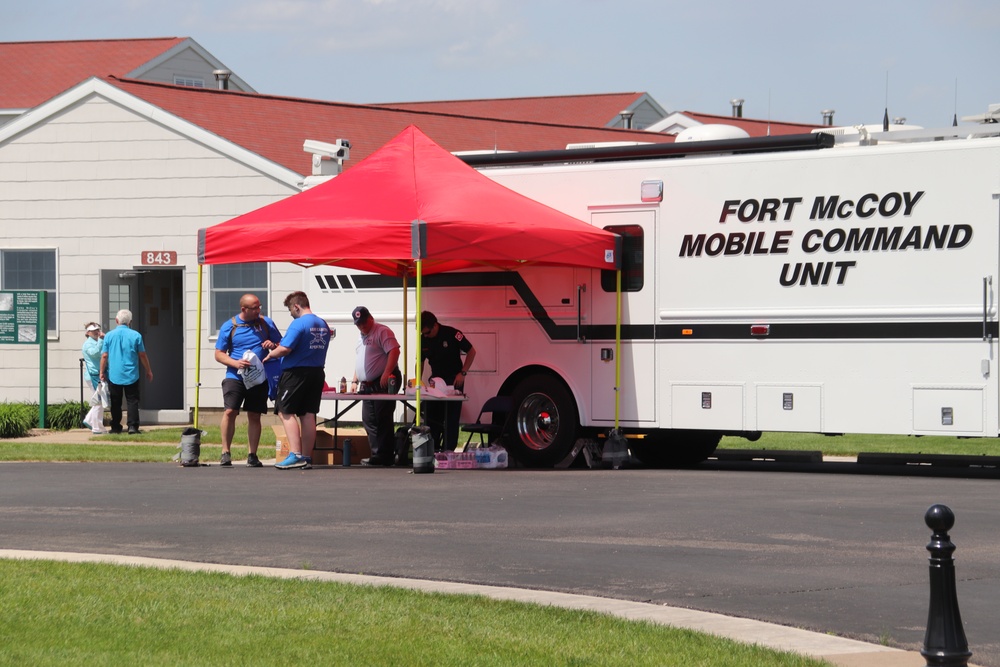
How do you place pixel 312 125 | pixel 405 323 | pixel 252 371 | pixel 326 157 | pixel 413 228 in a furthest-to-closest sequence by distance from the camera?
pixel 312 125 < pixel 326 157 < pixel 405 323 < pixel 252 371 < pixel 413 228

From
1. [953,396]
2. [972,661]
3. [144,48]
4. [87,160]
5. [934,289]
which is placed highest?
[144,48]

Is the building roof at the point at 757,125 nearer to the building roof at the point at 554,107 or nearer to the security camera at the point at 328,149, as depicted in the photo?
the building roof at the point at 554,107

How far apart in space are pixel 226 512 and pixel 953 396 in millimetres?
6661

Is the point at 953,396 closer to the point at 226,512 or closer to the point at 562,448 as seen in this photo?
the point at 562,448

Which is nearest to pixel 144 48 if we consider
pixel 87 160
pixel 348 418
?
pixel 87 160

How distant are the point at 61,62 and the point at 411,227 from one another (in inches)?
1247

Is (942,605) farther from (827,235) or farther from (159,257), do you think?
(159,257)

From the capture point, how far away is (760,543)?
1014cm

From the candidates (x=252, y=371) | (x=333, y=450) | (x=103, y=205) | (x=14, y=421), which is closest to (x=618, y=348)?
(x=333, y=450)

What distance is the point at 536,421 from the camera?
1666 centimetres

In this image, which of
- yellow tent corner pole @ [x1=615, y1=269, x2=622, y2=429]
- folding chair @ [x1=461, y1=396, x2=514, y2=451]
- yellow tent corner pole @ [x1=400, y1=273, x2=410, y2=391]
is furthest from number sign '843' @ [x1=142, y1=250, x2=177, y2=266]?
yellow tent corner pole @ [x1=615, y1=269, x2=622, y2=429]

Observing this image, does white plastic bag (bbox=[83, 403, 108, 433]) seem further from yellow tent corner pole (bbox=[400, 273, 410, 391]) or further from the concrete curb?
the concrete curb

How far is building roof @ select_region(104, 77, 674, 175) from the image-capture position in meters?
24.7

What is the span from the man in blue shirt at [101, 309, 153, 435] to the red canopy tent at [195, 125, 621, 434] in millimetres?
6341
